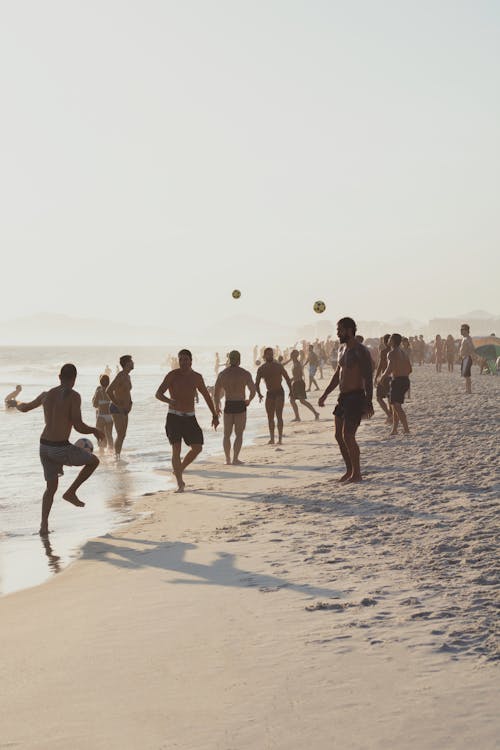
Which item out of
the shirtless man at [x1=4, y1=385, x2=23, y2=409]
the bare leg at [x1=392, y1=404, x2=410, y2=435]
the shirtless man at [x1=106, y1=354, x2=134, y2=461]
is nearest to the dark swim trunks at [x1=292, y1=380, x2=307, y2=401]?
the bare leg at [x1=392, y1=404, x2=410, y2=435]

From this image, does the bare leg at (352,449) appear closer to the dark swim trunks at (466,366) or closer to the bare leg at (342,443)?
the bare leg at (342,443)

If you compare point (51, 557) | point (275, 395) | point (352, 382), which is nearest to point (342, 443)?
point (352, 382)

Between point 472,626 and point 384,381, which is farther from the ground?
point 384,381

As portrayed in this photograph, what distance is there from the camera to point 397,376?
13.5 meters

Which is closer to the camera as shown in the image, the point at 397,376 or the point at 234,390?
the point at 234,390

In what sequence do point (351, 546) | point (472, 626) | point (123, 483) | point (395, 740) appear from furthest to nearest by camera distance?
point (123, 483) < point (351, 546) < point (472, 626) < point (395, 740)

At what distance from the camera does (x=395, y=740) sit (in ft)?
11.3

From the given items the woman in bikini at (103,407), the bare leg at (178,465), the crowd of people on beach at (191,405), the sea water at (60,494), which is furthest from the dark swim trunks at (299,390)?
the bare leg at (178,465)

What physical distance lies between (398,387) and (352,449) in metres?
4.19

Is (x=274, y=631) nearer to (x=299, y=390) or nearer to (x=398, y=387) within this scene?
(x=398, y=387)

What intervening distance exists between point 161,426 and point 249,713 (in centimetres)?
1798

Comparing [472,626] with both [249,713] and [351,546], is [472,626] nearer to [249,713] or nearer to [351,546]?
[249,713]

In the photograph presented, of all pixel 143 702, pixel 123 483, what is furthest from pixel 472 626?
pixel 123 483

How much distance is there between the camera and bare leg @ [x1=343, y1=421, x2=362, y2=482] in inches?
367
